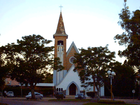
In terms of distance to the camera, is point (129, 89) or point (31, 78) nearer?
point (31, 78)

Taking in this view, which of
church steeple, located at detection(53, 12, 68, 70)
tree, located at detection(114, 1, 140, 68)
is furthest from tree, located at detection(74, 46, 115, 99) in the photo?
church steeple, located at detection(53, 12, 68, 70)

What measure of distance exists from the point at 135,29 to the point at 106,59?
44.3 ft

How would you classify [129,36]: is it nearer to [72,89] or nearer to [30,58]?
[30,58]

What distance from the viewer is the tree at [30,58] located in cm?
3316

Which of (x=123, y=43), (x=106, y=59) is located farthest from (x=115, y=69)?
(x=123, y=43)

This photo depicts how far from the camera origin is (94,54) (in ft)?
109

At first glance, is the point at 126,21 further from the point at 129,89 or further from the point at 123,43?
the point at 129,89

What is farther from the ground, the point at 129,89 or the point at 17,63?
the point at 17,63

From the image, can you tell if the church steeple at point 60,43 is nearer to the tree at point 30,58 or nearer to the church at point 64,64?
the church at point 64,64

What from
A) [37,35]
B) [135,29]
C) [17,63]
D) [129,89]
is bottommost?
[129,89]

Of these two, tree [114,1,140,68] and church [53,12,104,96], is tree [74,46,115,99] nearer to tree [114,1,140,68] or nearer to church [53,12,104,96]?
tree [114,1,140,68]

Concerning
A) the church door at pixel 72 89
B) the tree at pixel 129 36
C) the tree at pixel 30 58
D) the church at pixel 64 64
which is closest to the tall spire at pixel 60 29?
the church at pixel 64 64

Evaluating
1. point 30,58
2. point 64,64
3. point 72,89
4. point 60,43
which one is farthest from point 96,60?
point 60,43

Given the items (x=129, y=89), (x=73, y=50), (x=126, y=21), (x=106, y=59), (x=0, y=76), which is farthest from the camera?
(x=73, y=50)
